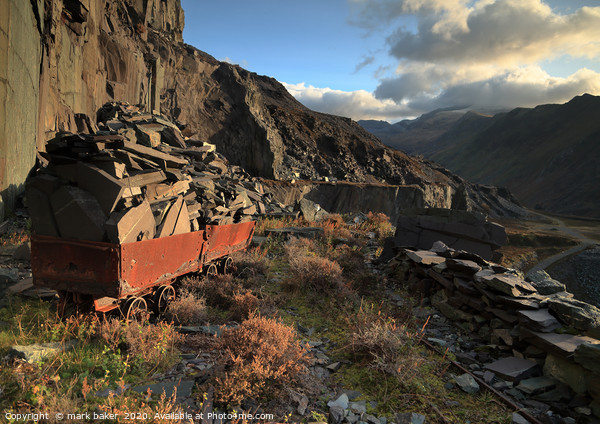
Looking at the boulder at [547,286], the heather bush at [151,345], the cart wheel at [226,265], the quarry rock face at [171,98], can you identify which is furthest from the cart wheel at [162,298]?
the boulder at [547,286]

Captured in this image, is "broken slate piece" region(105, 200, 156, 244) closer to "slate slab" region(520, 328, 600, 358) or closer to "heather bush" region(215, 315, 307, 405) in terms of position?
"heather bush" region(215, 315, 307, 405)

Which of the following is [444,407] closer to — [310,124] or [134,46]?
[134,46]

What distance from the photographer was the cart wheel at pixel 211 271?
6.09 m

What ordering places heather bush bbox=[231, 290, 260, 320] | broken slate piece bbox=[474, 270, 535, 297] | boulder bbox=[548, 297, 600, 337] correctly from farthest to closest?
heather bush bbox=[231, 290, 260, 320]
broken slate piece bbox=[474, 270, 535, 297]
boulder bbox=[548, 297, 600, 337]

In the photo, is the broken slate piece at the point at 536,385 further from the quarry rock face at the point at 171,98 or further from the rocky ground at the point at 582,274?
the rocky ground at the point at 582,274

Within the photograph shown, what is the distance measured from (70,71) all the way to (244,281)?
11.3 meters

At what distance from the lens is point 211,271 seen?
247 inches

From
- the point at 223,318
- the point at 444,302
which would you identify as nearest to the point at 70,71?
the point at 223,318

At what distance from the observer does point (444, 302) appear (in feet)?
19.6

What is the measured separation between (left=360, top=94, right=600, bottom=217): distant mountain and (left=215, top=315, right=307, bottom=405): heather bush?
8029 cm

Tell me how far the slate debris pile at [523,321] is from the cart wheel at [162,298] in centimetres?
465

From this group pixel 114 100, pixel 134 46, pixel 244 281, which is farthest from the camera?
pixel 134 46

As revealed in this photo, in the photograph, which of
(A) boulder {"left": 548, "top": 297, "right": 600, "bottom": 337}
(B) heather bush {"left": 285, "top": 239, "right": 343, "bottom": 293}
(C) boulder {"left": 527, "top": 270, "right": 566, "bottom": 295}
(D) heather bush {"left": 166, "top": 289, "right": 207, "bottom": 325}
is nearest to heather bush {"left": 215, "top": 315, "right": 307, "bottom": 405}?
(D) heather bush {"left": 166, "top": 289, "right": 207, "bottom": 325}

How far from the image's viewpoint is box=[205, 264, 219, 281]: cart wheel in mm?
6087
